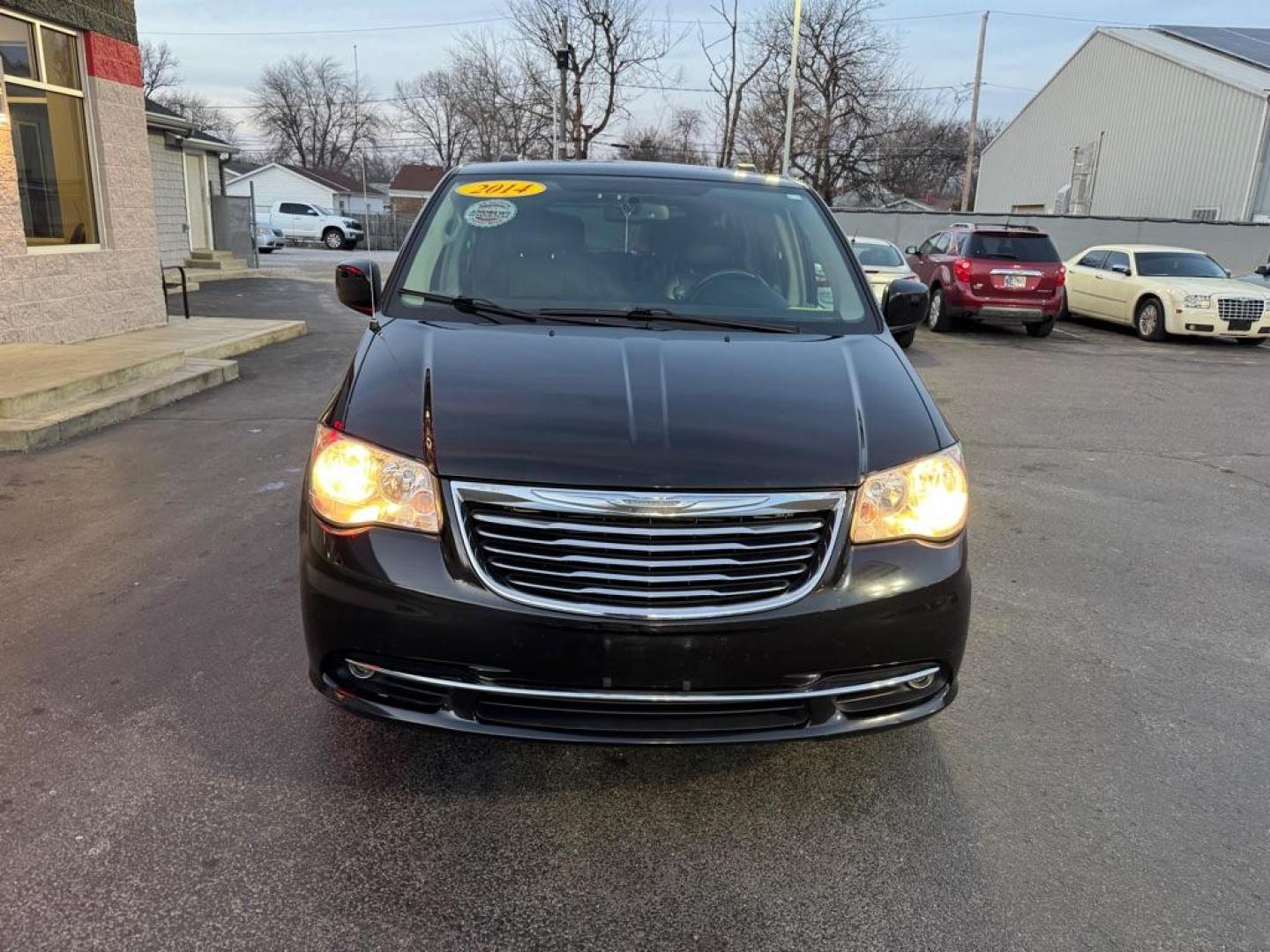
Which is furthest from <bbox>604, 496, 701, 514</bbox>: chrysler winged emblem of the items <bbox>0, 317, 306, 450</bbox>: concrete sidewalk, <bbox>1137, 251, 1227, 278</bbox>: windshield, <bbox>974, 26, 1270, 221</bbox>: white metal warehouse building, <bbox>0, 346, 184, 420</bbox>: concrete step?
<bbox>974, 26, 1270, 221</bbox>: white metal warehouse building

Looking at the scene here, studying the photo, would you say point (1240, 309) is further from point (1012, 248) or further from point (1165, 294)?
point (1012, 248)

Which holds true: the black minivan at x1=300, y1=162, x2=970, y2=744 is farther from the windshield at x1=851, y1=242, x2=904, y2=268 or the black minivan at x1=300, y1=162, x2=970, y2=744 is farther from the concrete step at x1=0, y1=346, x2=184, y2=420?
the windshield at x1=851, y1=242, x2=904, y2=268

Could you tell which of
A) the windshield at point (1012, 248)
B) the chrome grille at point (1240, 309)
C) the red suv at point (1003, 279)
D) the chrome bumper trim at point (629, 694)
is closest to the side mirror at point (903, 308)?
the chrome bumper trim at point (629, 694)

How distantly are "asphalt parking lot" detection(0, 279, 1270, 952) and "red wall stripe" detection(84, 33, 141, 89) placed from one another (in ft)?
24.8

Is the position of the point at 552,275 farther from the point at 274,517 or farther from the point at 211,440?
the point at 211,440

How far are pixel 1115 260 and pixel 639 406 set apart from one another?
657 inches

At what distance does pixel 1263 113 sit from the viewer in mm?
23578

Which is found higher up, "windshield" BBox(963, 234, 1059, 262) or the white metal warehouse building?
the white metal warehouse building

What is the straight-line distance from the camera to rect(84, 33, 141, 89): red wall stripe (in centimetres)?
999

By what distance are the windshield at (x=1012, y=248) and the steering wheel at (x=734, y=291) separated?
41.3 ft

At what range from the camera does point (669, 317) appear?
339cm

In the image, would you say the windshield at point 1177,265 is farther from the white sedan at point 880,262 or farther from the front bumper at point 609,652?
the front bumper at point 609,652

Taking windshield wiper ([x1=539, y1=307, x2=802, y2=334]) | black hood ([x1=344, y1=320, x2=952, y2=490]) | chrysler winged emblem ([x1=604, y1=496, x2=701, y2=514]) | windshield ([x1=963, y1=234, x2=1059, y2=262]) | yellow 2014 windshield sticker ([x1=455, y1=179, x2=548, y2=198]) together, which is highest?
yellow 2014 windshield sticker ([x1=455, y1=179, x2=548, y2=198])

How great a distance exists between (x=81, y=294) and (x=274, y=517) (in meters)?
6.61
